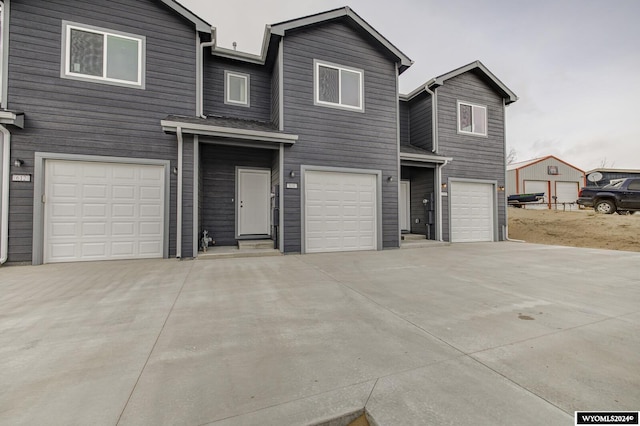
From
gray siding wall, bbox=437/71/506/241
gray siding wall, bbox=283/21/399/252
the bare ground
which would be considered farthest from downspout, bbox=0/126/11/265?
the bare ground

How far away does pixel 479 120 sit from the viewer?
966cm

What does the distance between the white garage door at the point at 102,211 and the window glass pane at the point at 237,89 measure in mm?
3021

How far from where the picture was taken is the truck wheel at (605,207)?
37.1 ft

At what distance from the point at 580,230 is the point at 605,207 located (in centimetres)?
346

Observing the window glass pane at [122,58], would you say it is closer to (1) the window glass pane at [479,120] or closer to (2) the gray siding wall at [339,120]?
(2) the gray siding wall at [339,120]

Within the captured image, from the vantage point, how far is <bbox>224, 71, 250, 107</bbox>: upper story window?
763cm

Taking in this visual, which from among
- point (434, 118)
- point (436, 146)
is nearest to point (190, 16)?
point (434, 118)

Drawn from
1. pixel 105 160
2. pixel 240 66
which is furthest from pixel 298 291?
pixel 240 66

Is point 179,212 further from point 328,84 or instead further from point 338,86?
point 338,86

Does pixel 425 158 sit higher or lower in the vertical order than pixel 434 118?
lower

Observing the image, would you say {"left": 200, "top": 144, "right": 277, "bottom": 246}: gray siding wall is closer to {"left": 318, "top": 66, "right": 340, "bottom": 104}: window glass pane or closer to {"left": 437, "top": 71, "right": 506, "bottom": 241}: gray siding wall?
{"left": 318, "top": 66, "right": 340, "bottom": 104}: window glass pane

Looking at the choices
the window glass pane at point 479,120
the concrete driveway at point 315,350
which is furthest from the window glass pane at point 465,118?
the concrete driveway at point 315,350

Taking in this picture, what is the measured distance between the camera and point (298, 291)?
353cm

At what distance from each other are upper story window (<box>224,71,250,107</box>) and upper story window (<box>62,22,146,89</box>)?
2.08 metres
